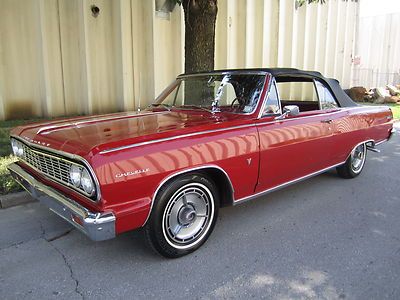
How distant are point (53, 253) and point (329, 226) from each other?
2712 millimetres

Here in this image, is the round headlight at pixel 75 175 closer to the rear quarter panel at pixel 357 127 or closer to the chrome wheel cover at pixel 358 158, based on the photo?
the rear quarter panel at pixel 357 127

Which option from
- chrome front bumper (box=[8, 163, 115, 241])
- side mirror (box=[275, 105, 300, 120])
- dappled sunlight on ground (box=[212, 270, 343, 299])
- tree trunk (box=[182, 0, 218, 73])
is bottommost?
dappled sunlight on ground (box=[212, 270, 343, 299])

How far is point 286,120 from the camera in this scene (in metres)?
4.04

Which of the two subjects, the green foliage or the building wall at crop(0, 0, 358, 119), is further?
the building wall at crop(0, 0, 358, 119)

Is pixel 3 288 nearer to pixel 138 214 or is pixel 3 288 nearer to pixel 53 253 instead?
pixel 53 253

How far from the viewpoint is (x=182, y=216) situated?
328 centimetres

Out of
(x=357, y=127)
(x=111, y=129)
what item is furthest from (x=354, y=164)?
(x=111, y=129)

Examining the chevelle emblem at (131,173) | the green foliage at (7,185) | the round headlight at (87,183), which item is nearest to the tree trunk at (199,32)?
the green foliage at (7,185)

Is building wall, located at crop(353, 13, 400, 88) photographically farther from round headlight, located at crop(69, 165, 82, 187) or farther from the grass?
round headlight, located at crop(69, 165, 82, 187)

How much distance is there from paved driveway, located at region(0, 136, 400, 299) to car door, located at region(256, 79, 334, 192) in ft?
1.57

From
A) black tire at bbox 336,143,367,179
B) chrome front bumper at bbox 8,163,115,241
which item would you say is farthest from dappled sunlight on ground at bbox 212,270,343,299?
black tire at bbox 336,143,367,179

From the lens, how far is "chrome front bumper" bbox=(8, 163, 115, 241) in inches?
105

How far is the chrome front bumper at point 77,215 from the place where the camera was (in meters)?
2.66

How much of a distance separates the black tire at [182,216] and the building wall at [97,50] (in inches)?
250
